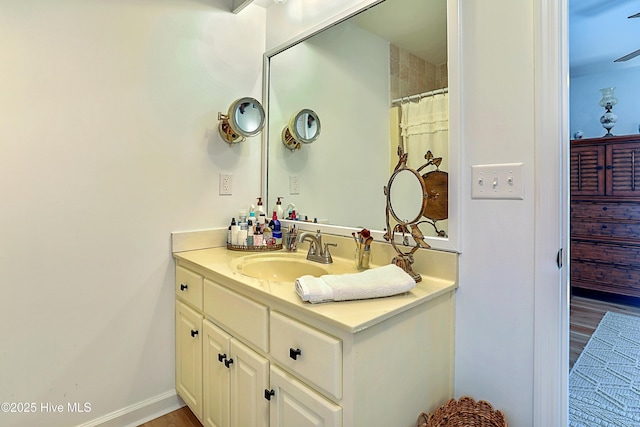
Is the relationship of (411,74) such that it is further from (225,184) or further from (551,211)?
(225,184)

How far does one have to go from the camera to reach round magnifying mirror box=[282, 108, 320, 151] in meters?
1.90

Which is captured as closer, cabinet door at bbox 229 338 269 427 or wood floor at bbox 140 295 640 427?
cabinet door at bbox 229 338 269 427

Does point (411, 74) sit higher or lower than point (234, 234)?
higher

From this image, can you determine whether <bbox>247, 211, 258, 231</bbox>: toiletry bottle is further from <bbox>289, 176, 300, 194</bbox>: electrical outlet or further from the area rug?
the area rug

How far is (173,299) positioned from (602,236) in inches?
161

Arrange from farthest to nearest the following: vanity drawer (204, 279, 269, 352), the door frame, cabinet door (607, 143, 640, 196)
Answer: cabinet door (607, 143, 640, 196)
vanity drawer (204, 279, 269, 352)
the door frame

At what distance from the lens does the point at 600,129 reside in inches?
144

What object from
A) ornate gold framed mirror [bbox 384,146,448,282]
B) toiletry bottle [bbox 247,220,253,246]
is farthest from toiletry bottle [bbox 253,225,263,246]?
ornate gold framed mirror [bbox 384,146,448,282]

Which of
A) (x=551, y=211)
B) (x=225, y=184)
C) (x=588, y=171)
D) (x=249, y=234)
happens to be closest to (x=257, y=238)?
(x=249, y=234)

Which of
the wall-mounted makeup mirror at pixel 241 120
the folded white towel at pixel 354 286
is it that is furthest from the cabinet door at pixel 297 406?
the wall-mounted makeup mirror at pixel 241 120

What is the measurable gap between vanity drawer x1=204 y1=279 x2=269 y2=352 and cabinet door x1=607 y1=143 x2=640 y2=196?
3880 millimetres

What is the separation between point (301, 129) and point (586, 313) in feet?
10.3

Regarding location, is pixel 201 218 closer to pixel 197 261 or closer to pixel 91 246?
pixel 197 261

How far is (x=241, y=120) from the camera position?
1.79 meters
